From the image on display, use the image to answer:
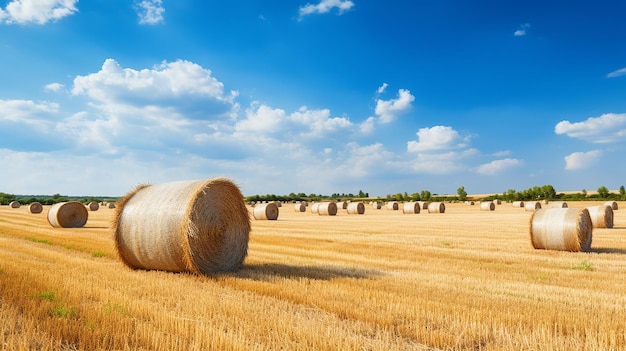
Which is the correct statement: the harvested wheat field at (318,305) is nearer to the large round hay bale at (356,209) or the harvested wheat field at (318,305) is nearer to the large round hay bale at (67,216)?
the large round hay bale at (67,216)

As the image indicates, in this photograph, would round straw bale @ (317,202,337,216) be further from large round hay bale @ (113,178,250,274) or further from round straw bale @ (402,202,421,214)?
large round hay bale @ (113,178,250,274)

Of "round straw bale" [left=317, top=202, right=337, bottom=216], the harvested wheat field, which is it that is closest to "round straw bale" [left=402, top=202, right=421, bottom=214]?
"round straw bale" [left=317, top=202, right=337, bottom=216]

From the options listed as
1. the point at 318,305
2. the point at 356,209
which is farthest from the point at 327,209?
the point at 318,305

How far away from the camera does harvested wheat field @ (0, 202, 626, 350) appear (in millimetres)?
4941

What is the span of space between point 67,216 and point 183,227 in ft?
65.4

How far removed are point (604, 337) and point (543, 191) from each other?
100 m

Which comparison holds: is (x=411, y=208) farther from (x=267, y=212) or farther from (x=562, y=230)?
(x=562, y=230)

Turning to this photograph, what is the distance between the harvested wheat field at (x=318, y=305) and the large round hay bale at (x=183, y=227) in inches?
14.9

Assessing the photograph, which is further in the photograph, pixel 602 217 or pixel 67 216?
pixel 67 216

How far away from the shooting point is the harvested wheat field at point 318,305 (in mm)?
4941

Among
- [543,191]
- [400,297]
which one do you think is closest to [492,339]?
[400,297]

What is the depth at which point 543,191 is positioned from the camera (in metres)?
95.9

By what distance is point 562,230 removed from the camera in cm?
1448

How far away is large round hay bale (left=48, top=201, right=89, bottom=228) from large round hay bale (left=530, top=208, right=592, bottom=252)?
22963mm
